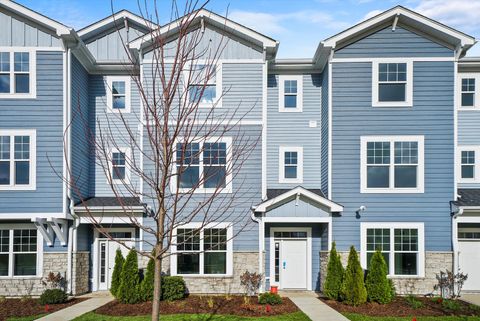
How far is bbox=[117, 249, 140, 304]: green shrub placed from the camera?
13.7 m

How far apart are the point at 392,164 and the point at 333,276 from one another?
4.53 m

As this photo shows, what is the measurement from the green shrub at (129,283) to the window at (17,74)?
6638 mm

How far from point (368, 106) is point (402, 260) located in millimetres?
5527

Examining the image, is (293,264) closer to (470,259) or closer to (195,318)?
(195,318)

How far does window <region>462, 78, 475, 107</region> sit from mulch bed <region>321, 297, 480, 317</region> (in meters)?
8.28

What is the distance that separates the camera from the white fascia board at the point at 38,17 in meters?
14.9

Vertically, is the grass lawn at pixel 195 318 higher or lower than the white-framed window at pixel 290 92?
lower

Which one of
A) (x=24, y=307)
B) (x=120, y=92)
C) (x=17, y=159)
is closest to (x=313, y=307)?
(x=24, y=307)

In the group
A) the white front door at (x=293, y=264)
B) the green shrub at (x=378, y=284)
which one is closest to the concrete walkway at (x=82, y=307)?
the white front door at (x=293, y=264)

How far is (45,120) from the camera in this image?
15.2 metres

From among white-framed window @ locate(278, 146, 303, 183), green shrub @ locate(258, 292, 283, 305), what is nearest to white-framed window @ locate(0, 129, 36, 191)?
green shrub @ locate(258, 292, 283, 305)

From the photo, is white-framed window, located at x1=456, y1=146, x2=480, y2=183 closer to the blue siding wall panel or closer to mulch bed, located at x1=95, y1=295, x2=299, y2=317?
mulch bed, located at x1=95, y1=295, x2=299, y2=317

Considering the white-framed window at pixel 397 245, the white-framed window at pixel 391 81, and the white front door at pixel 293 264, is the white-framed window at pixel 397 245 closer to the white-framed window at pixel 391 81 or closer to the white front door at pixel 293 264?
the white front door at pixel 293 264

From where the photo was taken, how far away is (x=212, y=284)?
1538 cm
